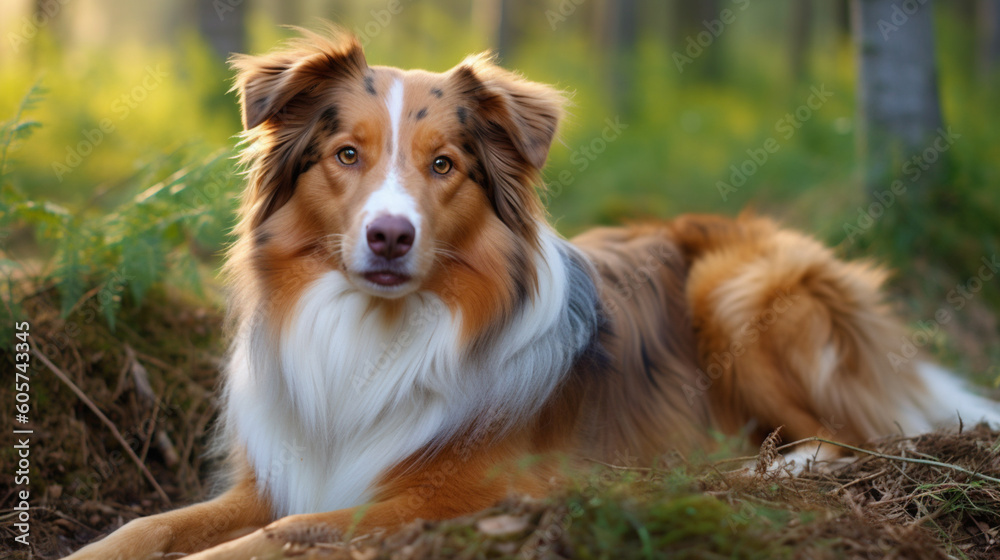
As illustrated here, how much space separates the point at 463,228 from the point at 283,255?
2.75 ft

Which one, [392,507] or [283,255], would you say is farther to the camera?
[283,255]

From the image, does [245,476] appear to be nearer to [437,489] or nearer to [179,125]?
[437,489]

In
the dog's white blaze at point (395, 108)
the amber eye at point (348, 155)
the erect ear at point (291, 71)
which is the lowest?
the amber eye at point (348, 155)

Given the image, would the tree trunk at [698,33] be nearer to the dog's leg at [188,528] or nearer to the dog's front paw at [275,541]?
the dog's leg at [188,528]

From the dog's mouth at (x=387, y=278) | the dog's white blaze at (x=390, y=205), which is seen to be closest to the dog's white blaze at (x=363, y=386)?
the dog's mouth at (x=387, y=278)

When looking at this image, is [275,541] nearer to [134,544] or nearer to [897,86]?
[134,544]

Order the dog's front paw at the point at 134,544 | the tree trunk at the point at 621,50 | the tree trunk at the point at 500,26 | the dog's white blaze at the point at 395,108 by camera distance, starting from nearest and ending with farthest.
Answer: the dog's front paw at the point at 134,544 → the dog's white blaze at the point at 395,108 → the tree trunk at the point at 500,26 → the tree trunk at the point at 621,50

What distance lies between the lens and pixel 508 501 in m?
2.64

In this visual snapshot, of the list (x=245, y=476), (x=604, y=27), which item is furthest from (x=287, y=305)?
(x=604, y=27)

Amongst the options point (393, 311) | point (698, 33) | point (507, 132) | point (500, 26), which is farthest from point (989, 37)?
point (393, 311)

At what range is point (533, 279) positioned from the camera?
3650 millimetres

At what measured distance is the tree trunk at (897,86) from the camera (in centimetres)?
686

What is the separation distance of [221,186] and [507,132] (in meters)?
2.13

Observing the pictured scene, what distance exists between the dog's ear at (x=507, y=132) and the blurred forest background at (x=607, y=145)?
27 centimetres
